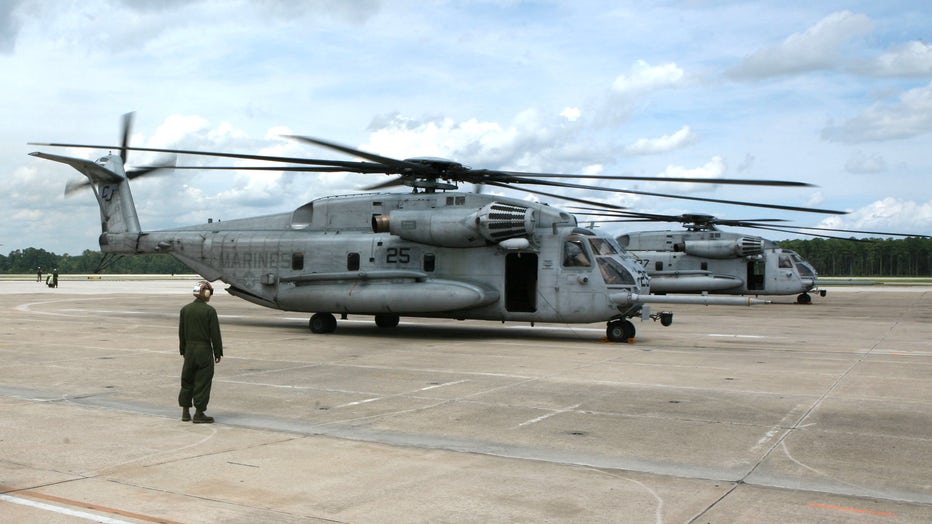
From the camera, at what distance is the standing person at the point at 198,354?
29.4ft

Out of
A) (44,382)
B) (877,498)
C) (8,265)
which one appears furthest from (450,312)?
(8,265)

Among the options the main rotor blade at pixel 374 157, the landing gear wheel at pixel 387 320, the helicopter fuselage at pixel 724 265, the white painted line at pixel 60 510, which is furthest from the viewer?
the helicopter fuselage at pixel 724 265

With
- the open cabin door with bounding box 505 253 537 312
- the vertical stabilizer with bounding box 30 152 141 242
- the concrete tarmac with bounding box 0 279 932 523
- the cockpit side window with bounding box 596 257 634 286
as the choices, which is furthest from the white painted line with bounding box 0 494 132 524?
the vertical stabilizer with bounding box 30 152 141 242

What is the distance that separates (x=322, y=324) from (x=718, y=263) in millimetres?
22523

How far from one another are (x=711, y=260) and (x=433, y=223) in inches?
850

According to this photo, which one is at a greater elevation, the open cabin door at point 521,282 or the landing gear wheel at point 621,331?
the open cabin door at point 521,282

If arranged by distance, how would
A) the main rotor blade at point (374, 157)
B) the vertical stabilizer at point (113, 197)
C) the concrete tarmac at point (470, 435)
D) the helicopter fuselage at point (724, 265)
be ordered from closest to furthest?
the concrete tarmac at point (470, 435), the main rotor blade at point (374, 157), the vertical stabilizer at point (113, 197), the helicopter fuselage at point (724, 265)

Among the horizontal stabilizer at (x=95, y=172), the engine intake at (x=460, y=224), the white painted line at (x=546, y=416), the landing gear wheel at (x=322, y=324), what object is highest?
the horizontal stabilizer at (x=95, y=172)

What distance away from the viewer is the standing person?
352 inches

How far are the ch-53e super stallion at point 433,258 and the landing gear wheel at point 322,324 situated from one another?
0.03 meters

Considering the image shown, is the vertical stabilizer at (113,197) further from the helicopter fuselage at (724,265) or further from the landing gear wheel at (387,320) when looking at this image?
the helicopter fuselage at (724,265)

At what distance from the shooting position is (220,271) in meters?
22.5

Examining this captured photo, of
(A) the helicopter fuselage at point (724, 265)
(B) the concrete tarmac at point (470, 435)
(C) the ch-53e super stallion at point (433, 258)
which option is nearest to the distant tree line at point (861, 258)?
(A) the helicopter fuselage at point (724, 265)

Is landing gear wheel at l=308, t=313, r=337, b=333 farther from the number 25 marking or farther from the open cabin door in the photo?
the open cabin door
